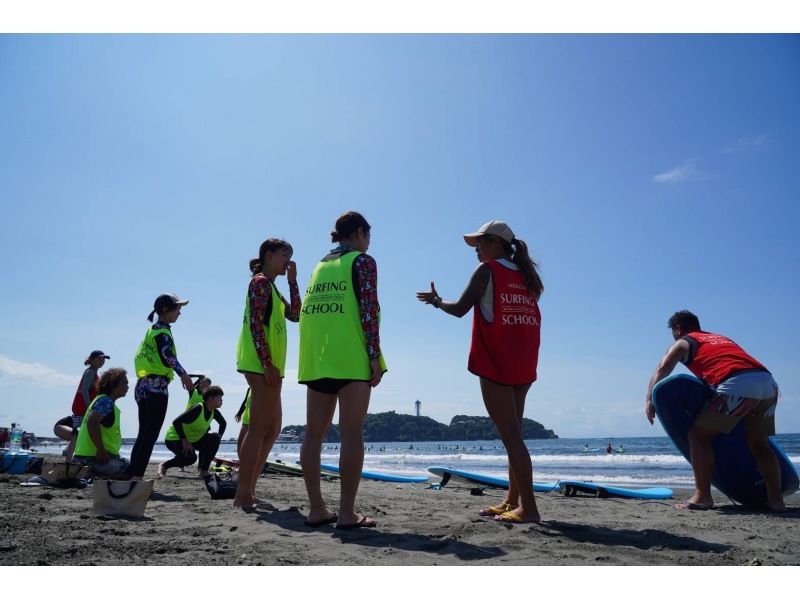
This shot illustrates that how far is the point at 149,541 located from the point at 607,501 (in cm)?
445

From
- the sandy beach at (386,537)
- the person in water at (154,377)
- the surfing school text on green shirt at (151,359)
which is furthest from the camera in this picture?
the surfing school text on green shirt at (151,359)

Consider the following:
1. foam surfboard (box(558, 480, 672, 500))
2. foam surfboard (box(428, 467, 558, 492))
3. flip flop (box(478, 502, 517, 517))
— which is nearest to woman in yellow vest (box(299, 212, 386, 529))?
flip flop (box(478, 502, 517, 517))

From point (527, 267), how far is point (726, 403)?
2.15 metres

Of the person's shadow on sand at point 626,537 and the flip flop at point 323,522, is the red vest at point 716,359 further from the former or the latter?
the flip flop at point 323,522

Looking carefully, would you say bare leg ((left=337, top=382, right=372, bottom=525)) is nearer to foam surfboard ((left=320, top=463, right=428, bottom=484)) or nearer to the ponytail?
the ponytail

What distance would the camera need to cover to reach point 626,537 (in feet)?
10.8

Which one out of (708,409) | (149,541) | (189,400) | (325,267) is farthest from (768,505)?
(189,400)

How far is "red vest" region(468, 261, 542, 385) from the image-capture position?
384 cm

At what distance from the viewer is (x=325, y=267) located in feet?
12.3

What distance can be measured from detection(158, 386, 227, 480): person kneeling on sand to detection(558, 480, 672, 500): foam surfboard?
508 centimetres

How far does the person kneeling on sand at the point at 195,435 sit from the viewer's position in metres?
8.39

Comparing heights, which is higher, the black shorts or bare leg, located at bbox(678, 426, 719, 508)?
the black shorts

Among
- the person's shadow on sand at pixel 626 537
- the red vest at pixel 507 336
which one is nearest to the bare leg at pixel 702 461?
the person's shadow on sand at pixel 626 537

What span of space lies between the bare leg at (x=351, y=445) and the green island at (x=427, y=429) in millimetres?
109947
